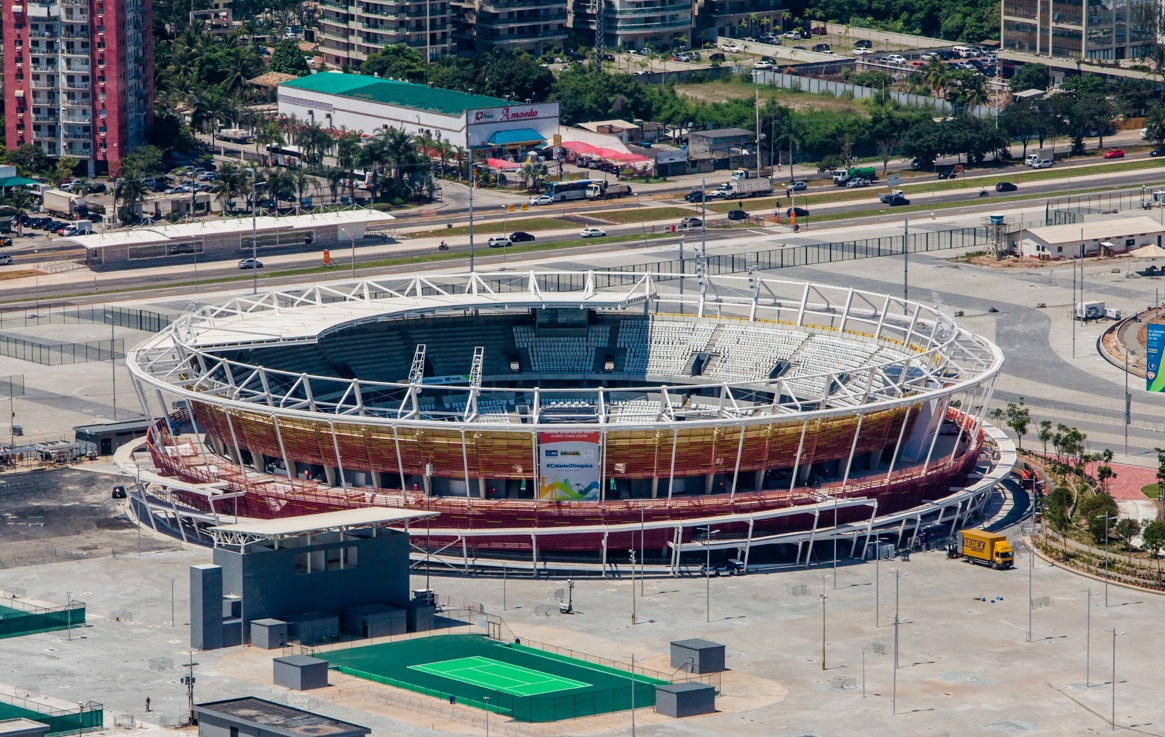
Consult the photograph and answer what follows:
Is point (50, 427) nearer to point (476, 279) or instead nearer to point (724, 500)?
point (476, 279)

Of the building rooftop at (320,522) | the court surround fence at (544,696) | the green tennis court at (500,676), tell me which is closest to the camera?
the court surround fence at (544,696)

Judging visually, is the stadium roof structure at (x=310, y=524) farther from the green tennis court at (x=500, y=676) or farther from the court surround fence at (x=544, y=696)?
the green tennis court at (x=500, y=676)

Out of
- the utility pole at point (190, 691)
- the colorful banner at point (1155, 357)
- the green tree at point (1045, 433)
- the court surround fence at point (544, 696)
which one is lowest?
the court surround fence at point (544, 696)

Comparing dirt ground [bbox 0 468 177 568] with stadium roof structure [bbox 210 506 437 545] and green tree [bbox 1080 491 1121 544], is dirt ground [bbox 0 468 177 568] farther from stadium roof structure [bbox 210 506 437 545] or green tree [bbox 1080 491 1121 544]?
green tree [bbox 1080 491 1121 544]

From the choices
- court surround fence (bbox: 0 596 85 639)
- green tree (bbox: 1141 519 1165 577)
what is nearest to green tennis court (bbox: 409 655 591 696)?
court surround fence (bbox: 0 596 85 639)

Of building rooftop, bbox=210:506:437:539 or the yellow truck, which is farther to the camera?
the yellow truck

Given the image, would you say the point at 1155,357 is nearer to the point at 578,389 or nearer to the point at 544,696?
the point at 578,389

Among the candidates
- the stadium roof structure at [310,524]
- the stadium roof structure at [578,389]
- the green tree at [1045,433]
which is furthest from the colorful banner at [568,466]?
the green tree at [1045,433]
